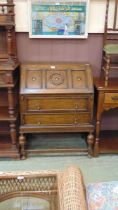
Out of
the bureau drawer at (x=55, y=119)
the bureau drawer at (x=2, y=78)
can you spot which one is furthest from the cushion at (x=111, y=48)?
the bureau drawer at (x=2, y=78)

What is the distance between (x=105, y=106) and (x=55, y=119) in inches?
20.8

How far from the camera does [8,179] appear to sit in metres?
1.68

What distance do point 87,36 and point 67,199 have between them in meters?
1.88

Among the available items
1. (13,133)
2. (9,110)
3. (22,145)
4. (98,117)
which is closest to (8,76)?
(9,110)

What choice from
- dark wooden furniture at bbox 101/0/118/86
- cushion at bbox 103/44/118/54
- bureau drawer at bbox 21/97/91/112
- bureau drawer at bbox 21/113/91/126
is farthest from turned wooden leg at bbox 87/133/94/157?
cushion at bbox 103/44/118/54

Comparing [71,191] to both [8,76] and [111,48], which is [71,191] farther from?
[111,48]

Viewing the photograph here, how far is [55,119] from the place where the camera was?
2566mm

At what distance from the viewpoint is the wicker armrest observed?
4.05 ft

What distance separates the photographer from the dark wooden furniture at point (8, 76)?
7.70 feet

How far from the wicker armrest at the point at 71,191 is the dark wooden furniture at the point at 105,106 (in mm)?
Result: 1116

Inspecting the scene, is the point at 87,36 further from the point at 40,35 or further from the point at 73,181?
the point at 73,181

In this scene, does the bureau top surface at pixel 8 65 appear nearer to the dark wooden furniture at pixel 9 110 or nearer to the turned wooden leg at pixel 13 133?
the dark wooden furniture at pixel 9 110

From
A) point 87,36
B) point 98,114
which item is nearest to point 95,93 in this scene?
point 98,114

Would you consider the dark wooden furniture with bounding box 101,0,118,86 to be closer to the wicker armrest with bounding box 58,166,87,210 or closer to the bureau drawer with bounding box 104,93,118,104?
the bureau drawer with bounding box 104,93,118,104
